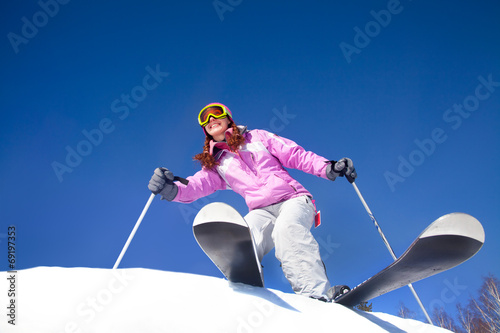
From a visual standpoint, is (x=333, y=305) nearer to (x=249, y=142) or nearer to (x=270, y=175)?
(x=270, y=175)

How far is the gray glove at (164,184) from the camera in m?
3.01

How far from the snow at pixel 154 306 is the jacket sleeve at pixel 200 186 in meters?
1.40

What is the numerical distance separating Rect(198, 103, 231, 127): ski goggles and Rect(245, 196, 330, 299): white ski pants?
1651mm

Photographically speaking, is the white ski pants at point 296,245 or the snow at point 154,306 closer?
the snow at point 154,306

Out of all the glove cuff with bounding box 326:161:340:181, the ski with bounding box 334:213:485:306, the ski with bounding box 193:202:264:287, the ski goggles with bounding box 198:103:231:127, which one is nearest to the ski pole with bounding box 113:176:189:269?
the ski goggles with bounding box 198:103:231:127

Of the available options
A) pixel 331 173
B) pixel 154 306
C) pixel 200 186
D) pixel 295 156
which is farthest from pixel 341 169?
pixel 154 306

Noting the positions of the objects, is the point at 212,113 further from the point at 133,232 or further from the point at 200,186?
the point at 133,232

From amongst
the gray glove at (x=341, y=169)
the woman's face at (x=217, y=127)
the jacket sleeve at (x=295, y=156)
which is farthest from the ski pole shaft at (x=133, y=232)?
the gray glove at (x=341, y=169)

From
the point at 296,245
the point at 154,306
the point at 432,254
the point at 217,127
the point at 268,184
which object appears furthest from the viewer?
the point at 217,127

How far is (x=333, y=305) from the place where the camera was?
1854mm

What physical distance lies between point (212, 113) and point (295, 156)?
4.54 ft

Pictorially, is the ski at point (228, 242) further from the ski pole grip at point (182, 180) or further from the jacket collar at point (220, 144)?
the jacket collar at point (220, 144)

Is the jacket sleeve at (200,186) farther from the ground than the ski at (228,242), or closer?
farther from the ground

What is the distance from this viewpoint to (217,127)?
379cm
